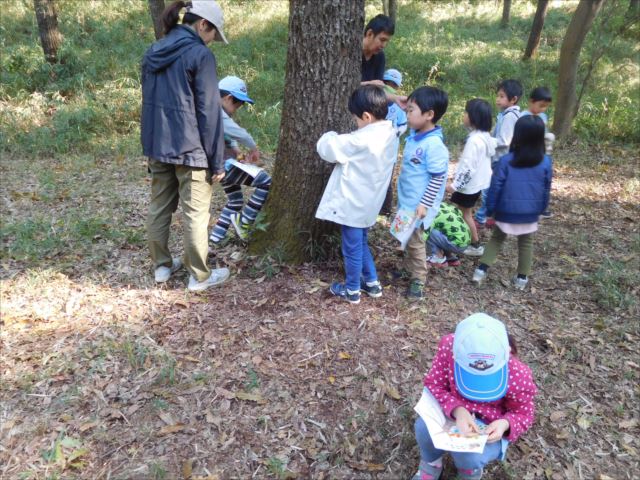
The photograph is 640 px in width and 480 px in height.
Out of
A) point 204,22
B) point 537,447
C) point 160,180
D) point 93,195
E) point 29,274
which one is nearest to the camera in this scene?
point 537,447

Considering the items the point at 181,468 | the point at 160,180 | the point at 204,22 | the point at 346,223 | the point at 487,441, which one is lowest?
the point at 181,468

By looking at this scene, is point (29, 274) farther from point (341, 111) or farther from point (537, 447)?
point (537, 447)

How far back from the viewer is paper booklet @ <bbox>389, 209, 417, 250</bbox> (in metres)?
3.72

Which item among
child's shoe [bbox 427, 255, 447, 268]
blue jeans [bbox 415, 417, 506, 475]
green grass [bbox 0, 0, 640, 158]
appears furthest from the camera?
green grass [bbox 0, 0, 640, 158]

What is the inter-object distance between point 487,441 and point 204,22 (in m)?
3.23

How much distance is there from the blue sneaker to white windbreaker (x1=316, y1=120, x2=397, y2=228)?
597mm

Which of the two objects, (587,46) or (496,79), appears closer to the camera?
(496,79)

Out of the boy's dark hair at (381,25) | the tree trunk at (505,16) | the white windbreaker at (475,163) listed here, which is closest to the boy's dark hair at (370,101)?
the boy's dark hair at (381,25)

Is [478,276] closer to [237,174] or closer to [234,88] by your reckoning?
[237,174]

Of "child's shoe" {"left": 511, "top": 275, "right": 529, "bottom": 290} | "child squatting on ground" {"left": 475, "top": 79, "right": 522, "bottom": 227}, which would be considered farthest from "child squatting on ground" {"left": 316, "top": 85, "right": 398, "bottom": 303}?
"child squatting on ground" {"left": 475, "top": 79, "right": 522, "bottom": 227}

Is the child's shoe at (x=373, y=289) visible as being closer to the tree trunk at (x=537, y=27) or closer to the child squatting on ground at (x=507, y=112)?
the child squatting on ground at (x=507, y=112)

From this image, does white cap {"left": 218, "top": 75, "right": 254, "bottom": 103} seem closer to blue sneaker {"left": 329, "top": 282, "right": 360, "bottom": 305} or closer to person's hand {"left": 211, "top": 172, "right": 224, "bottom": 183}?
person's hand {"left": 211, "top": 172, "right": 224, "bottom": 183}

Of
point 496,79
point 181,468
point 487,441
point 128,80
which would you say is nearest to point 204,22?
point 181,468

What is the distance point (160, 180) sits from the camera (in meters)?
3.76
